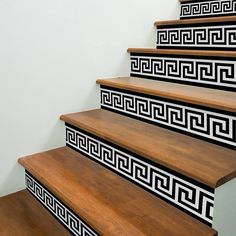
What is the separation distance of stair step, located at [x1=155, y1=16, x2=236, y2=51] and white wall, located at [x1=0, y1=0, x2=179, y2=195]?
246mm

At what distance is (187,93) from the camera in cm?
138

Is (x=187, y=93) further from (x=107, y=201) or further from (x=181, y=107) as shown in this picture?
(x=107, y=201)

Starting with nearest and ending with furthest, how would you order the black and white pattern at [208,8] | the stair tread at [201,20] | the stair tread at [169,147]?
1. the stair tread at [169,147]
2. the stair tread at [201,20]
3. the black and white pattern at [208,8]

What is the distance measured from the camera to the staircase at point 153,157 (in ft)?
3.49

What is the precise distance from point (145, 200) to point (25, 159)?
79 cm

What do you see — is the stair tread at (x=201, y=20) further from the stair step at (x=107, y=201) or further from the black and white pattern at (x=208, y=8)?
the stair step at (x=107, y=201)

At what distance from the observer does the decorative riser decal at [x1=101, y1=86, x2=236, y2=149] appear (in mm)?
1198

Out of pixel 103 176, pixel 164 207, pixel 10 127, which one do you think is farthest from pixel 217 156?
pixel 10 127

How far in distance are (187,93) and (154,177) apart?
0.42 m

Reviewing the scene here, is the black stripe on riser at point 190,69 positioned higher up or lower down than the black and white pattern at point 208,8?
lower down

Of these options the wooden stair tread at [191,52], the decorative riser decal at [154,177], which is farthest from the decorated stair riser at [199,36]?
the decorative riser decal at [154,177]

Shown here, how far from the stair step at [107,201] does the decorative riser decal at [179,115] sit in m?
0.34

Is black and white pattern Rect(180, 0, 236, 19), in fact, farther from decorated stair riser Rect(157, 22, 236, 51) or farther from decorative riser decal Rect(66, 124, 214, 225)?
decorative riser decal Rect(66, 124, 214, 225)

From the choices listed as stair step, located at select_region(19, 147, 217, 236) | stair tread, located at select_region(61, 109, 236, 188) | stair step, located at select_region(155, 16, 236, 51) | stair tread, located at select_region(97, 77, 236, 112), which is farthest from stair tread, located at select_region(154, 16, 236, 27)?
stair step, located at select_region(19, 147, 217, 236)
